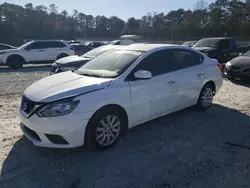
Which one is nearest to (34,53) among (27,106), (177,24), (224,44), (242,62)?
(224,44)

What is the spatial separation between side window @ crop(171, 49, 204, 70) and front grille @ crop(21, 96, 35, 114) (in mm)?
2693

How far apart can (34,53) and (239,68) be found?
432 inches

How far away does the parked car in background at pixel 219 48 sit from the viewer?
Result: 42.5 feet

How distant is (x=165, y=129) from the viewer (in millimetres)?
4527

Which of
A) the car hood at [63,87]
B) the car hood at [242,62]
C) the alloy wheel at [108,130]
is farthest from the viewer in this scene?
the car hood at [242,62]

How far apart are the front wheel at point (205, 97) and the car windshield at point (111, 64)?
1.96m

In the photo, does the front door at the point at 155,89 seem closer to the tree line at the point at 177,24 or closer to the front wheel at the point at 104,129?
the front wheel at the point at 104,129

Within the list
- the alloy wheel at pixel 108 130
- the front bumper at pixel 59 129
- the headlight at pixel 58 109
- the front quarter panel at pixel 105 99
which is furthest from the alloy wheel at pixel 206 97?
the headlight at pixel 58 109

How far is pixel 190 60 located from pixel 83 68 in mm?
2266

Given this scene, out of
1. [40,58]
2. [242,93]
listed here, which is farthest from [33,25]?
[242,93]

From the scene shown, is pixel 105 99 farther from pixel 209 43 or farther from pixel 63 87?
pixel 209 43

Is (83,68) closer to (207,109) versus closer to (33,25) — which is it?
(207,109)

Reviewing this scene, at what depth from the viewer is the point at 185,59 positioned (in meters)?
5.07

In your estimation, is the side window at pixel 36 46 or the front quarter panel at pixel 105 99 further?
the side window at pixel 36 46
